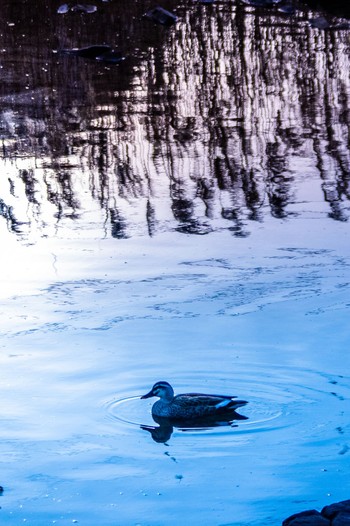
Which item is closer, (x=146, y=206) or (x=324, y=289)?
(x=324, y=289)

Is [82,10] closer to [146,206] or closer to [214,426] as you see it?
[146,206]

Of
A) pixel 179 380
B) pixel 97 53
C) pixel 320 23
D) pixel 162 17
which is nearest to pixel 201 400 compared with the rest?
pixel 179 380

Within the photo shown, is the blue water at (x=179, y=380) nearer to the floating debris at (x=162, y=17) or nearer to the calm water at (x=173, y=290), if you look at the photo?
the calm water at (x=173, y=290)

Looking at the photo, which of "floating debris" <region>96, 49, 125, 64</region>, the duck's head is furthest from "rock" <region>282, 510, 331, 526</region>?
"floating debris" <region>96, 49, 125, 64</region>

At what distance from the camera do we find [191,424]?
527cm

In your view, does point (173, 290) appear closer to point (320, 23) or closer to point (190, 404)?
point (190, 404)

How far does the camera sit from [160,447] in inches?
196

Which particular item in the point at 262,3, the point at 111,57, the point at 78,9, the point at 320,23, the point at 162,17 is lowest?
the point at 111,57

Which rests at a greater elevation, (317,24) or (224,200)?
(317,24)

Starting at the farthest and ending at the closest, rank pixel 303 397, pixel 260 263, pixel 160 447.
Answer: pixel 260 263
pixel 303 397
pixel 160 447

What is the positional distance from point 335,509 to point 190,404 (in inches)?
46.9

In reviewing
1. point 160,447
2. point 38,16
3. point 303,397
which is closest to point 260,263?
point 303,397

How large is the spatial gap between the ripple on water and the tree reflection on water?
2506mm

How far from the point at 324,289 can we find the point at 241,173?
286cm
